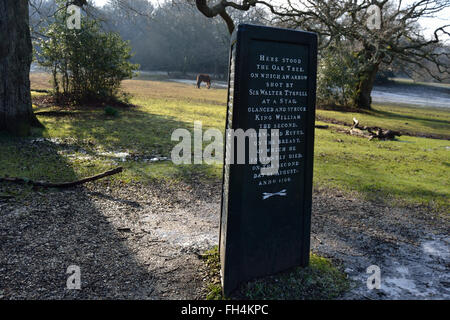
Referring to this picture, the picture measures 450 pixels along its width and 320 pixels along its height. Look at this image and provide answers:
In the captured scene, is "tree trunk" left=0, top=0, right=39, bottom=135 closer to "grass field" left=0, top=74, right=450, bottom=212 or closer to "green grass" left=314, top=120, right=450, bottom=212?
"grass field" left=0, top=74, right=450, bottom=212

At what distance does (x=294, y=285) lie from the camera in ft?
11.6

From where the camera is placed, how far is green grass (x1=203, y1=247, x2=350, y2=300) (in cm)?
340

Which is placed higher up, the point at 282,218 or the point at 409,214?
the point at 282,218

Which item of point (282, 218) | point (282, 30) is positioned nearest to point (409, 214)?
point (282, 218)

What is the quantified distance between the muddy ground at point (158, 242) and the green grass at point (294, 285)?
4.8 inches

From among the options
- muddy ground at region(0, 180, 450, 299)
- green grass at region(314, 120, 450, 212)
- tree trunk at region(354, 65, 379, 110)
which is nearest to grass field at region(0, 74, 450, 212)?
green grass at region(314, 120, 450, 212)

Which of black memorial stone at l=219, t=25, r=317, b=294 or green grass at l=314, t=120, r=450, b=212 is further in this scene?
green grass at l=314, t=120, r=450, b=212

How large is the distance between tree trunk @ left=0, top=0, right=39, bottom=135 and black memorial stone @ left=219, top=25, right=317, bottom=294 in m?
7.53

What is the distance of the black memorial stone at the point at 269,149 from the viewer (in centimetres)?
317

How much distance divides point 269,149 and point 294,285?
4.27ft

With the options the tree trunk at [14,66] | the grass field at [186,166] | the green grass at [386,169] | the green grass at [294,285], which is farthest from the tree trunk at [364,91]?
the green grass at [294,285]

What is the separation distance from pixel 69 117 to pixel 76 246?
955 cm

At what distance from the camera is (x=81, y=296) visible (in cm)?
338

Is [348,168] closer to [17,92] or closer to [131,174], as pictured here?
[131,174]
